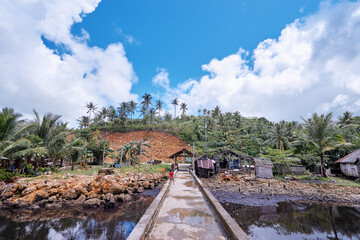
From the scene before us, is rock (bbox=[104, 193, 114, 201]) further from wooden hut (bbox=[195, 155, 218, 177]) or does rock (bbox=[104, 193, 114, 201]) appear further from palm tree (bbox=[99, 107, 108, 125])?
palm tree (bbox=[99, 107, 108, 125])

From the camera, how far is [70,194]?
430 inches

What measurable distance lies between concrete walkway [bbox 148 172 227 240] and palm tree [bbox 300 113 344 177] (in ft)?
56.5

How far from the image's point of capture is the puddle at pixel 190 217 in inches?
239

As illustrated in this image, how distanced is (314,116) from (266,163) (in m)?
7.95

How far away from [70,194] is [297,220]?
12.9 m

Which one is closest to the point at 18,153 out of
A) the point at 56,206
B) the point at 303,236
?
the point at 56,206

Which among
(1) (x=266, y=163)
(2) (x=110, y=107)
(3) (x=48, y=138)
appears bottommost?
(1) (x=266, y=163)

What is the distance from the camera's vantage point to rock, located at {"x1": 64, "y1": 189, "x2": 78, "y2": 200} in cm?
1079

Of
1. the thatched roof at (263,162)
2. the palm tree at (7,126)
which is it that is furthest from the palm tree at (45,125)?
the thatched roof at (263,162)

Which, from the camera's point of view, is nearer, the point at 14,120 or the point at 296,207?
the point at 296,207

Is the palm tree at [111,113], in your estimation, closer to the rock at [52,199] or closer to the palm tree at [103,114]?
the palm tree at [103,114]

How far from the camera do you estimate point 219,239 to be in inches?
191

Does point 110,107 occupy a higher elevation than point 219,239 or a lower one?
higher

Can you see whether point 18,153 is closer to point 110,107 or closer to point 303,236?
point 303,236
